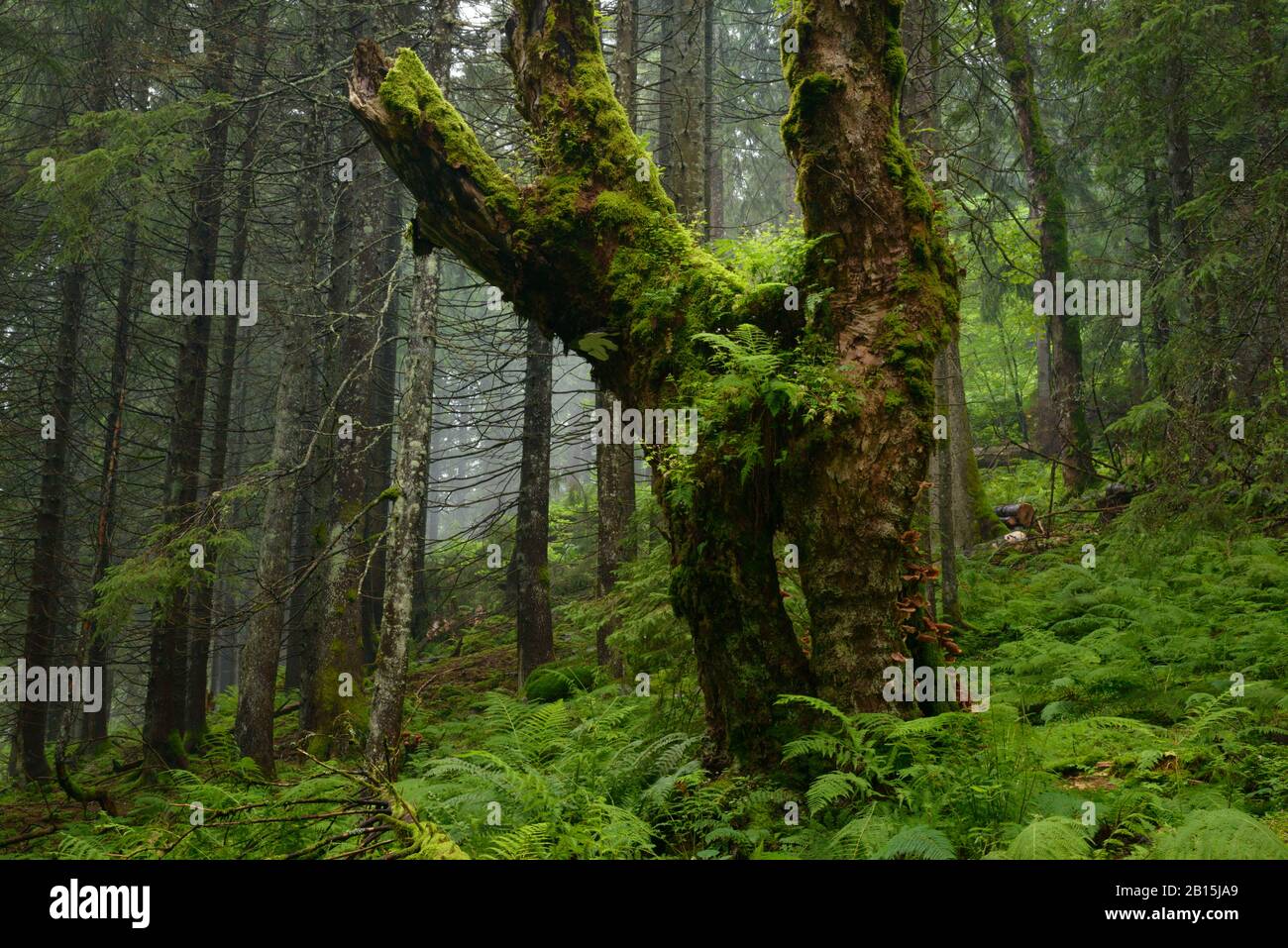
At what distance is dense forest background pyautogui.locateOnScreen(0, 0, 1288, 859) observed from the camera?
4684 millimetres

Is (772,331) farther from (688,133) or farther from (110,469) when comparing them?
(110,469)

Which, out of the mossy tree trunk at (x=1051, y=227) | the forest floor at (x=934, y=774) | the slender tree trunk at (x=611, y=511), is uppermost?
the mossy tree trunk at (x=1051, y=227)

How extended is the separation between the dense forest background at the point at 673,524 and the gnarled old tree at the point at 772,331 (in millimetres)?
62

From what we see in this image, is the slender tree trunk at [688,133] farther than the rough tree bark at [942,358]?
Yes

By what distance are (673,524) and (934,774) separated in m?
2.11

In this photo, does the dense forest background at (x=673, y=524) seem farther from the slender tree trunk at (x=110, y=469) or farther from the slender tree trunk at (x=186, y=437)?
the slender tree trunk at (x=110, y=469)

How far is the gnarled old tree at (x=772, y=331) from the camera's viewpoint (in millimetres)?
5012

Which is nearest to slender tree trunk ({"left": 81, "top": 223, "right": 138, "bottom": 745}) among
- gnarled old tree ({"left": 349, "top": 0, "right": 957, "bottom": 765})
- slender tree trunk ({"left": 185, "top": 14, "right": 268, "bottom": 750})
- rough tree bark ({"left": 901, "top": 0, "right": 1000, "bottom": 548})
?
slender tree trunk ({"left": 185, "top": 14, "right": 268, "bottom": 750})

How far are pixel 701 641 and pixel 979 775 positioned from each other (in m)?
1.73

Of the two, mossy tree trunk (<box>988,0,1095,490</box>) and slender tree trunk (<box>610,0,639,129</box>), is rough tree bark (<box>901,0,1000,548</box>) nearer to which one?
A: mossy tree trunk (<box>988,0,1095,490</box>)

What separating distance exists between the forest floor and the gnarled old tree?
51 centimetres

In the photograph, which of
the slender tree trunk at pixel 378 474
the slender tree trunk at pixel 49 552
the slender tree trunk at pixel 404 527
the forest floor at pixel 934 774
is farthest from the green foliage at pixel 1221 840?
the slender tree trunk at pixel 49 552

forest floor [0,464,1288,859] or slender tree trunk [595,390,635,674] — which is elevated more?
slender tree trunk [595,390,635,674]
